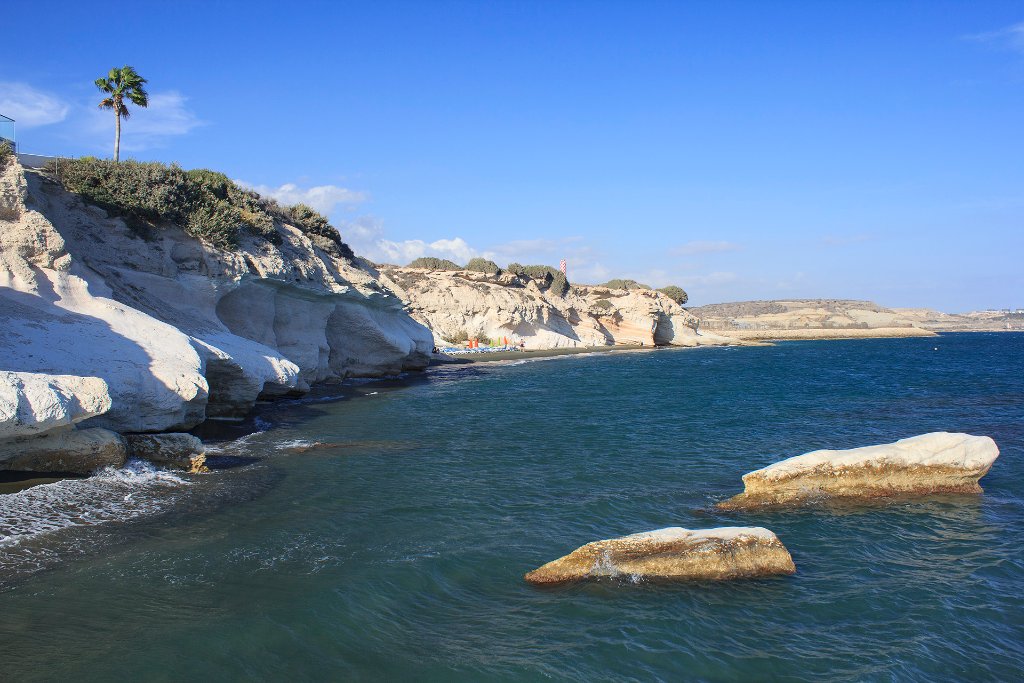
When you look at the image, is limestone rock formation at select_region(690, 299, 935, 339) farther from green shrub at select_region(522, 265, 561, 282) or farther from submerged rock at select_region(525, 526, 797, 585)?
submerged rock at select_region(525, 526, 797, 585)

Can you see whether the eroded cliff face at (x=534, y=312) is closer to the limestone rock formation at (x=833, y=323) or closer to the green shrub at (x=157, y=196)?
the green shrub at (x=157, y=196)

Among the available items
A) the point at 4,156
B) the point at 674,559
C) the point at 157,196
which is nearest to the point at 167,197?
the point at 157,196

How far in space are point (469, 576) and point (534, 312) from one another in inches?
2433

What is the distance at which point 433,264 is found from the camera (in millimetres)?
79500

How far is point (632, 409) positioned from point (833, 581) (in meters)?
15.7

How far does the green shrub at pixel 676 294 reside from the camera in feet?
313

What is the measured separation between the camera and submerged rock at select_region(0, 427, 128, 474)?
468 inches

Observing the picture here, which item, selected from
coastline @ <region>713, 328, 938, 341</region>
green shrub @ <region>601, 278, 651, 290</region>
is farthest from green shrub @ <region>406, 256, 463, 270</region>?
coastline @ <region>713, 328, 938, 341</region>

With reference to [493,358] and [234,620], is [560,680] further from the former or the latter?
[493,358]

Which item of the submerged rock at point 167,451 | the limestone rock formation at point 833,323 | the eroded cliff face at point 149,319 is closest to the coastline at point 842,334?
the limestone rock formation at point 833,323

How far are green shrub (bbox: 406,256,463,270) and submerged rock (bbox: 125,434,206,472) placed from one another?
6394 cm

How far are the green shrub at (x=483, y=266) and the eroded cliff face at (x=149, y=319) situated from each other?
137 ft

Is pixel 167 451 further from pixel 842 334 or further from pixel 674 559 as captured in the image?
pixel 842 334

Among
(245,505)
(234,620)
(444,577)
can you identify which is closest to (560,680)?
(444,577)
